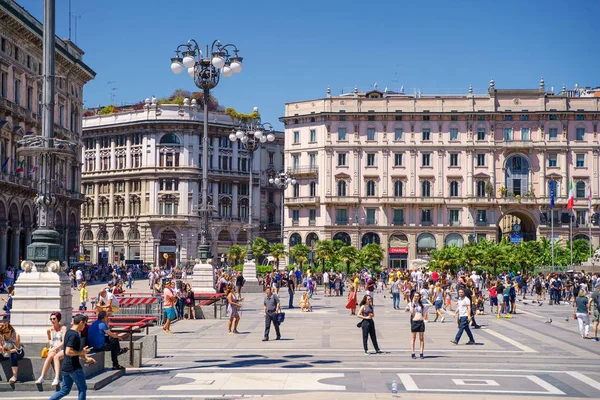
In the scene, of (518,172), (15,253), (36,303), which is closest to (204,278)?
(36,303)

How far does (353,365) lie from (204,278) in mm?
18052

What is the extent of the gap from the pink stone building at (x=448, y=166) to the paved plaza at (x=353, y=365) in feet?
183

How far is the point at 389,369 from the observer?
18266 mm

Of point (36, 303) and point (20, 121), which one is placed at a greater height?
point (20, 121)

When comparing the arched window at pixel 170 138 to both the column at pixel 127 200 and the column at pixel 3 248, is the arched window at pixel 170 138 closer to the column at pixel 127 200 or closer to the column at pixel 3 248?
the column at pixel 127 200

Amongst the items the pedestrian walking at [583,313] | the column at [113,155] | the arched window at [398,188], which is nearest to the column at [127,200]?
the column at [113,155]

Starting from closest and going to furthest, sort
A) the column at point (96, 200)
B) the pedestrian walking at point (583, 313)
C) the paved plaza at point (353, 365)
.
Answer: the paved plaza at point (353, 365)
the pedestrian walking at point (583, 313)
the column at point (96, 200)

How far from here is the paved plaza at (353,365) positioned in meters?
15.3

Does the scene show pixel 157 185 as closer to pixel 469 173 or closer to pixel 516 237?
pixel 469 173

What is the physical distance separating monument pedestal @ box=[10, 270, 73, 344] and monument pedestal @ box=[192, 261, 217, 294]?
777 inches

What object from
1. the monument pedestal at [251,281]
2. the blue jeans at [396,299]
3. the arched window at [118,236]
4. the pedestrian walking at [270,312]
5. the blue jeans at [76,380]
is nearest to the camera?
the blue jeans at [76,380]

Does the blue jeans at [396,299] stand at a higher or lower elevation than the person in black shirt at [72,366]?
lower

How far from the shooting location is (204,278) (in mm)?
36062

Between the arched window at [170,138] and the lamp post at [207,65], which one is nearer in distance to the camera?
the lamp post at [207,65]
